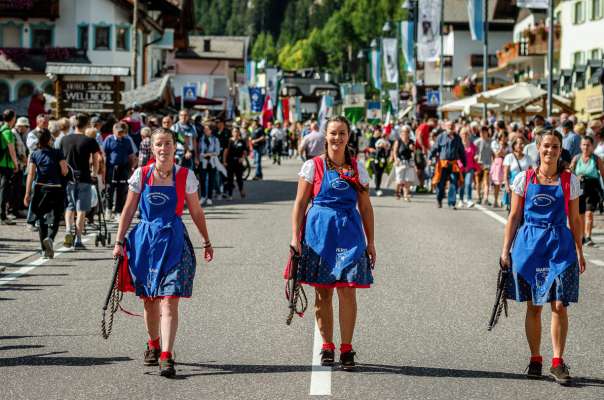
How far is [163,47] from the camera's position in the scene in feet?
237

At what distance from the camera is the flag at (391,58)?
2411 inches

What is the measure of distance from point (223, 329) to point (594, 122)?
1198 cm

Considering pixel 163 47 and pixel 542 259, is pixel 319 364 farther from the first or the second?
pixel 163 47

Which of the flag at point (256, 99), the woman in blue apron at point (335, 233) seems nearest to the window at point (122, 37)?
the flag at point (256, 99)

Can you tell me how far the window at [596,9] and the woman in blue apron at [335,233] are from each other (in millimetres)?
50428

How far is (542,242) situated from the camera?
796 centimetres

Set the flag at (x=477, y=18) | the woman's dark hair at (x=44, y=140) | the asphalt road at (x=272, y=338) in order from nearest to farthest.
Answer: the asphalt road at (x=272, y=338) → the woman's dark hair at (x=44, y=140) → the flag at (x=477, y=18)

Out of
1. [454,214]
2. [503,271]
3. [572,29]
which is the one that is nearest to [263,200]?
[454,214]

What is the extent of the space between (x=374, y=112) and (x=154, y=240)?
44.4 meters

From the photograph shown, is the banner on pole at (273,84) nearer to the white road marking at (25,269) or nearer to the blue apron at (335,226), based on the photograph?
the white road marking at (25,269)

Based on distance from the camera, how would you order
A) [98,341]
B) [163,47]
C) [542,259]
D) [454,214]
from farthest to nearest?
[163,47] → [454,214] → [98,341] → [542,259]

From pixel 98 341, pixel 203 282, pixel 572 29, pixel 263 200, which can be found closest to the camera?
pixel 98 341

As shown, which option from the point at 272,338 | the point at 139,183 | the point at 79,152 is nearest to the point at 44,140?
the point at 79,152

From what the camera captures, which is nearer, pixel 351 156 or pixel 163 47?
pixel 351 156
